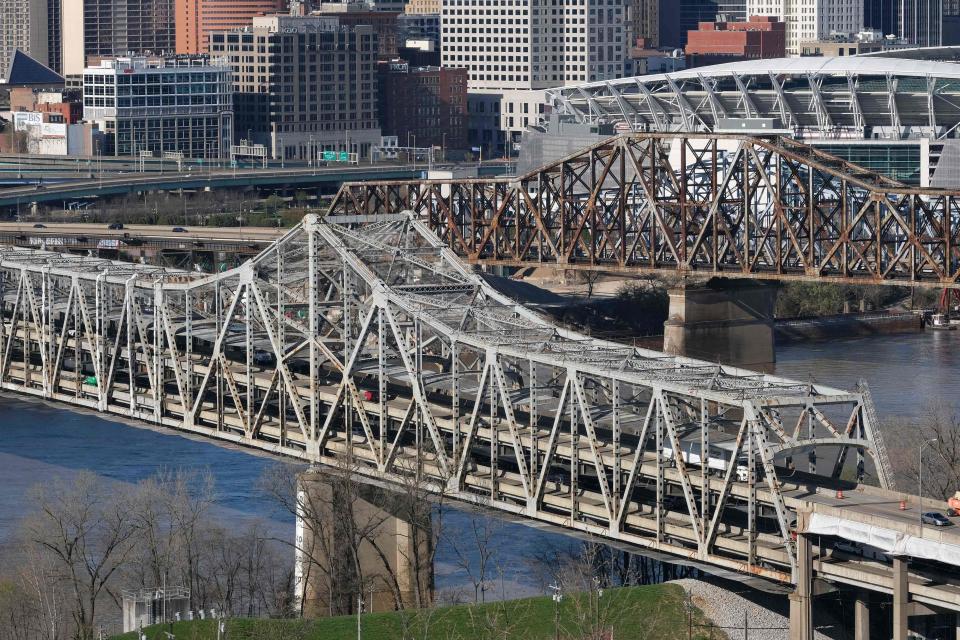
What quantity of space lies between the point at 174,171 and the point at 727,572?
5037 inches

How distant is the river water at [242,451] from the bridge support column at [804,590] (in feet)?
27.5

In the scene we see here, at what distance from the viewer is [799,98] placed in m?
136

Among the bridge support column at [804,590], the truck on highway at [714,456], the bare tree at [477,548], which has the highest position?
the truck on highway at [714,456]

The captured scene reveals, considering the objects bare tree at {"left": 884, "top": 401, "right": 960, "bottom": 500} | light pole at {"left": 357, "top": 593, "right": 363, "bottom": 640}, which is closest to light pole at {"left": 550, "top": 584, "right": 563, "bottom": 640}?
light pole at {"left": 357, "top": 593, "right": 363, "bottom": 640}

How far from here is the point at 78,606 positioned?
5156 centimetres

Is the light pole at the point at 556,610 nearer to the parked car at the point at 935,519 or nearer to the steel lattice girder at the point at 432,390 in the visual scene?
the steel lattice girder at the point at 432,390

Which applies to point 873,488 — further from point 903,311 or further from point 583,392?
point 903,311

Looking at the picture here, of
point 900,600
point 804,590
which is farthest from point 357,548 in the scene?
point 900,600

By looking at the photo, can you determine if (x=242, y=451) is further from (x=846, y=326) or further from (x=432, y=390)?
(x=846, y=326)

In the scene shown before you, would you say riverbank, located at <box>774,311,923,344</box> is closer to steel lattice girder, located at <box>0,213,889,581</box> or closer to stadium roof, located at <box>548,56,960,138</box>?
stadium roof, located at <box>548,56,960,138</box>

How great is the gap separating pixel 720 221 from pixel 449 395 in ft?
98.8

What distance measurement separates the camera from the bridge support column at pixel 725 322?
87.1m

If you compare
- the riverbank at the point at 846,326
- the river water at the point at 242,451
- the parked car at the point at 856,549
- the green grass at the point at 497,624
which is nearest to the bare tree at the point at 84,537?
the river water at the point at 242,451

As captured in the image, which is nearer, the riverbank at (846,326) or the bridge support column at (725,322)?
the bridge support column at (725,322)
